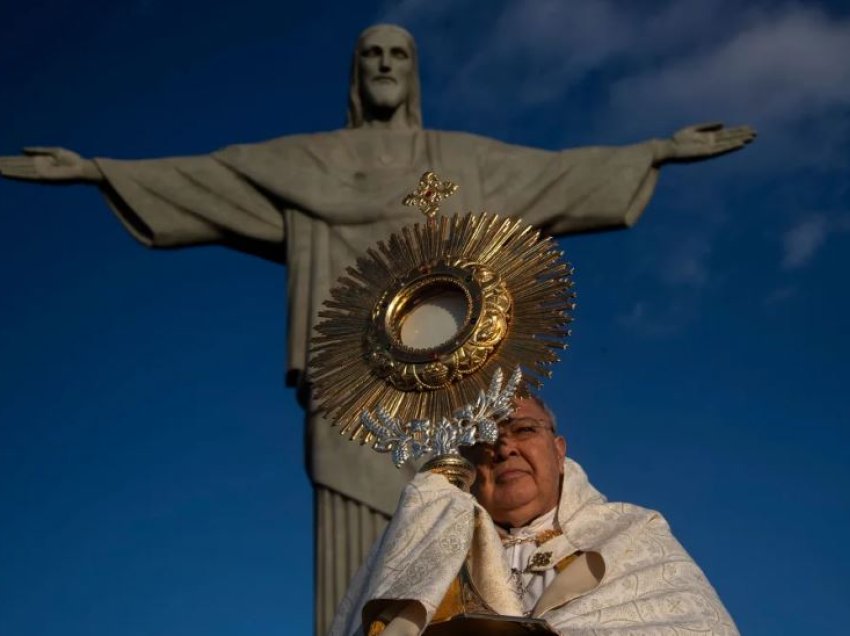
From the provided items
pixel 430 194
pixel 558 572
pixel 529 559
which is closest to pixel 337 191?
pixel 430 194

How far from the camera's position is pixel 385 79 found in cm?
886

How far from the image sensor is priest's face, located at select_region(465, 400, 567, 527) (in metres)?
5.49

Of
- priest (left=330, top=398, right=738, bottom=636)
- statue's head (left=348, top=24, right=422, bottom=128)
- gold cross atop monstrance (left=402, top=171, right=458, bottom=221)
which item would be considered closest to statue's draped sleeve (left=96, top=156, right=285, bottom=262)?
statue's head (left=348, top=24, right=422, bottom=128)

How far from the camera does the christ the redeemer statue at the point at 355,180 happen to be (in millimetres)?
8391

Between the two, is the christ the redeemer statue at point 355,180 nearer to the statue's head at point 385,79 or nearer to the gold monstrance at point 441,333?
the statue's head at point 385,79

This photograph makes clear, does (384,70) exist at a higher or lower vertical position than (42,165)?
higher

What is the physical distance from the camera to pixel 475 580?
4871mm

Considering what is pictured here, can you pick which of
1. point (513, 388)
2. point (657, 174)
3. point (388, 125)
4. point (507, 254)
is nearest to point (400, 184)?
point (388, 125)

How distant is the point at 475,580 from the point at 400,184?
3.81m

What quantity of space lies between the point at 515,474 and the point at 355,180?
10.7 ft

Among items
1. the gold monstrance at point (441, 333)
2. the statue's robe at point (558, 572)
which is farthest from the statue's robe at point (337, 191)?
the statue's robe at point (558, 572)

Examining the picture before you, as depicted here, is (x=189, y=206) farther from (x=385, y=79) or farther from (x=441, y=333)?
(x=441, y=333)

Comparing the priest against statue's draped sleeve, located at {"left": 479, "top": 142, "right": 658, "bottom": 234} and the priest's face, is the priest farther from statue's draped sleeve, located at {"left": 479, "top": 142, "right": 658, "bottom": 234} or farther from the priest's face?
statue's draped sleeve, located at {"left": 479, "top": 142, "right": 658, "bottom": 234}

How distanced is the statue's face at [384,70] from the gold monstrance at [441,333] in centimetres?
295
